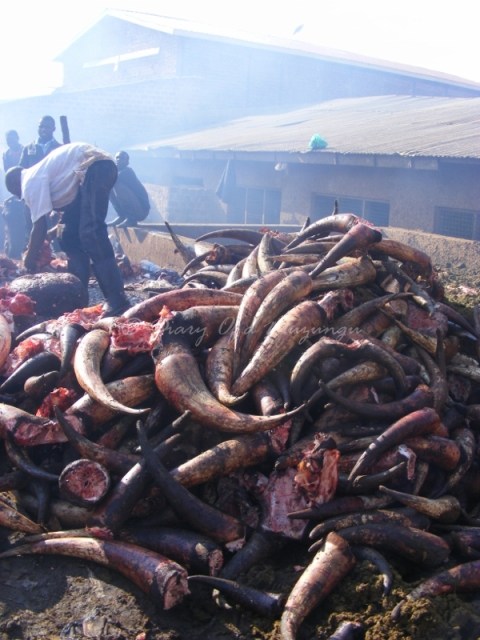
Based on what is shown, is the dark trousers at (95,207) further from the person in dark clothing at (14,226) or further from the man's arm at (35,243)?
the person in dark clothing at (14,226)

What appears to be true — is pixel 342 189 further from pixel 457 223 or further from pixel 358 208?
pixel 457 223

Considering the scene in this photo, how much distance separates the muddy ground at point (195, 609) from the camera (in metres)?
2.86

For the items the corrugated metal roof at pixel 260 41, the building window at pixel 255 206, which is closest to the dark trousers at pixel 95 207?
the building window at pixel 255 206

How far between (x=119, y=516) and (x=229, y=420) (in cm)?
79

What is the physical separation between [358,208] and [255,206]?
3951 mm

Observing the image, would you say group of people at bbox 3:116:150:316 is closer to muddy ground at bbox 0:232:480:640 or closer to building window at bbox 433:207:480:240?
muddy ground at bbox 0:232:480:640

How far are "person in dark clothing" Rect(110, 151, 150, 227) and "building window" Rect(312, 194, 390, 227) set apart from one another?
344 centimetres

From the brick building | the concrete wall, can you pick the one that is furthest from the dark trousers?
the brick building

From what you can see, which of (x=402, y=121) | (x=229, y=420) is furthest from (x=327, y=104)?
(x=229, y=420)

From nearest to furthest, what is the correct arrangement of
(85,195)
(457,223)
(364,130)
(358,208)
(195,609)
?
(195,609)
(85,195)
(457,223)
(358,208)
(364,130)

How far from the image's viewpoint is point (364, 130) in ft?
47.3

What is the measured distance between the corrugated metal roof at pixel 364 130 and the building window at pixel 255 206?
1069 mm

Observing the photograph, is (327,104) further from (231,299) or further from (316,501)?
(316,501)

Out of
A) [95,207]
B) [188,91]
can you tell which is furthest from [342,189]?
[188,91]
